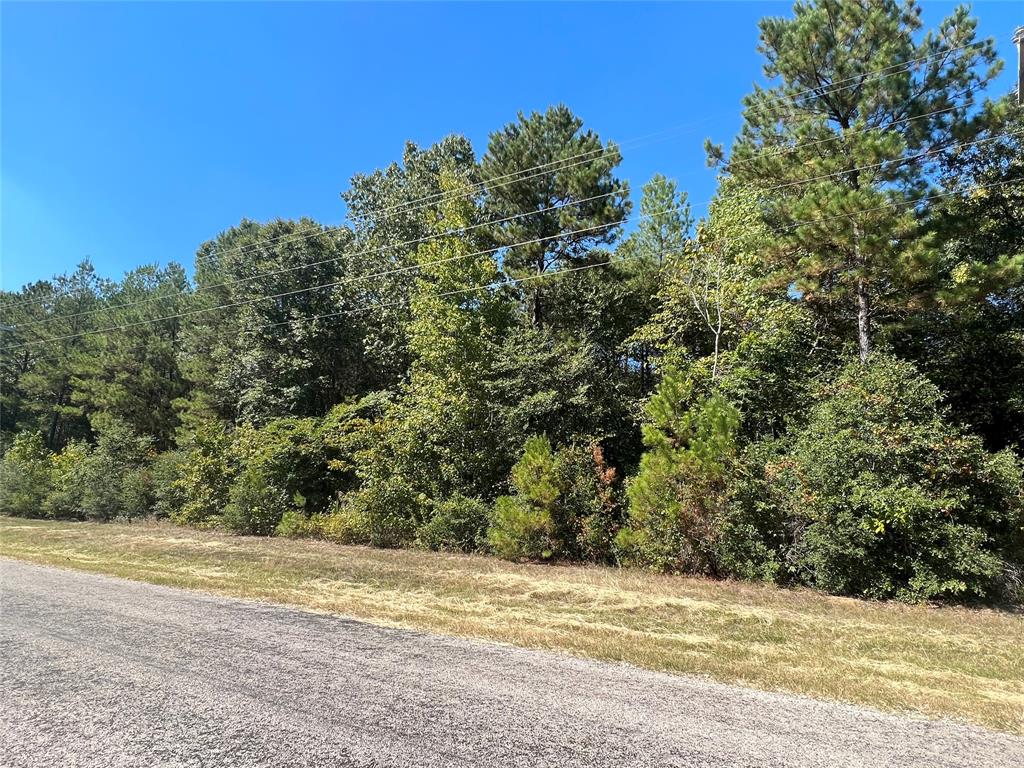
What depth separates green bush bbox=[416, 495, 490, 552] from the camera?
14.8 metres

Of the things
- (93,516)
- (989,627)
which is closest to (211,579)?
(989,627)

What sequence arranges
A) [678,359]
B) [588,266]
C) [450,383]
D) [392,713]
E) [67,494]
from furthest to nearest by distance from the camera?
[67,494] → [588,266] → [450,383] → [678,359] → [392,713]

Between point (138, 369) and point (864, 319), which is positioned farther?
point (138, 369)

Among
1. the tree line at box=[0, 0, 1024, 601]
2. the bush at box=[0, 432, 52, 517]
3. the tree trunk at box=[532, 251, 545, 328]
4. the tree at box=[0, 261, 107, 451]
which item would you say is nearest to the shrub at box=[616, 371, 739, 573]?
the tree line at box=[0, 0, 1024, 601]

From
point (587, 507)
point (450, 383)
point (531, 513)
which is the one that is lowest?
point (531, 513)

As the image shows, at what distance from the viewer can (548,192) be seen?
818 inches

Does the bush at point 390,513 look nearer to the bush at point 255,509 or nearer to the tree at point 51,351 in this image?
the bush at point 255,509

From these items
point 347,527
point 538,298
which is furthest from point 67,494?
point 538,298

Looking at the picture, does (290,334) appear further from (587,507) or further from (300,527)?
(587,507)

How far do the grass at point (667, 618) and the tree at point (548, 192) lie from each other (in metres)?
11.4

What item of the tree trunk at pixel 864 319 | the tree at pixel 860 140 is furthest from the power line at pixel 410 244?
the tree trunk at pixel 864 319

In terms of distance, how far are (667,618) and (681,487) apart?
4.01m

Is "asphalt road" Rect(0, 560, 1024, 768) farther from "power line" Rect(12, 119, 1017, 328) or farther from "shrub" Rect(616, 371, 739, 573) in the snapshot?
"power line" Rect(12, 119, 1017, 328)

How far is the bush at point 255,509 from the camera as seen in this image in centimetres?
1892
